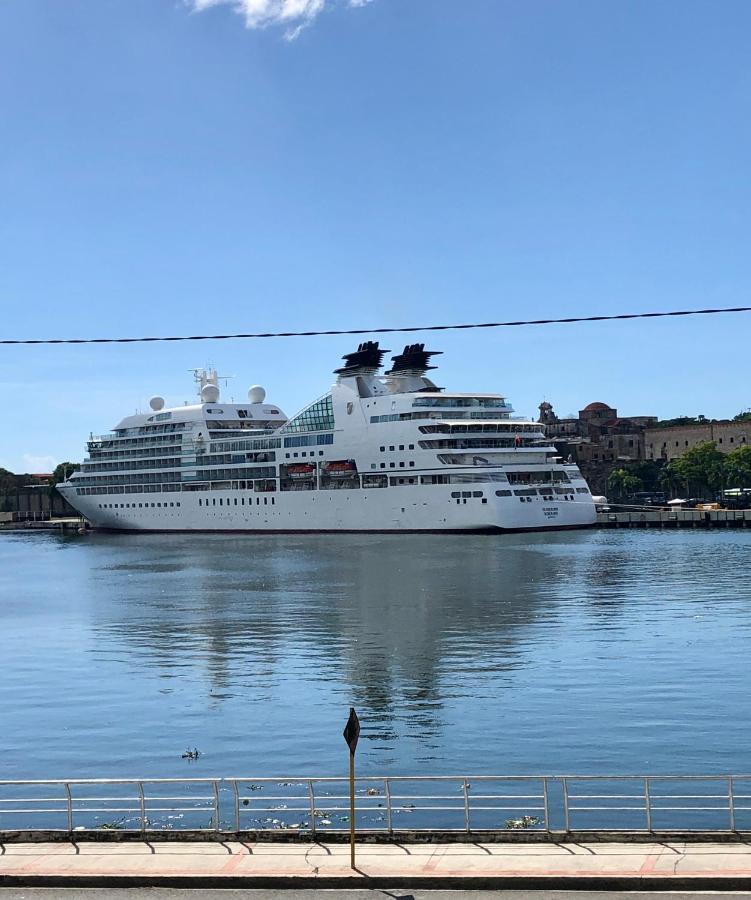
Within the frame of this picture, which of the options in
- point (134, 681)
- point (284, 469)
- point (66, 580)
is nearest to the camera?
point (134, 681)

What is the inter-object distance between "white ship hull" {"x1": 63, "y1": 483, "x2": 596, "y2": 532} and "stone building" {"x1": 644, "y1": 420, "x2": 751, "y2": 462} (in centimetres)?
7666

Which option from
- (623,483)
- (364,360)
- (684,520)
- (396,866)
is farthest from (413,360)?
(396,866)

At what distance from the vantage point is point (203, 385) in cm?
13900

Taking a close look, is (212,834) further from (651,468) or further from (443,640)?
(651,468)

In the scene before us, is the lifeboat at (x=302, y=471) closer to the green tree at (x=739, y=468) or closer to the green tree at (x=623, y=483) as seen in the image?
the green tree at (x=739, y=468)

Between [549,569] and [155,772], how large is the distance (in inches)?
1851

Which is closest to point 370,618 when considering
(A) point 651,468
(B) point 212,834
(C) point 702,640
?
(C) point 702,640

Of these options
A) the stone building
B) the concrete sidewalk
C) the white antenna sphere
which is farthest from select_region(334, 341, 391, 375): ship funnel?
the concrete sidewalk

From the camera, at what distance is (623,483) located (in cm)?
17212

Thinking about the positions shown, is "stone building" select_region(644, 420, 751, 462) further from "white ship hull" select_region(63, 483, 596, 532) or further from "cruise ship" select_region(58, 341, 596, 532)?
"white ship hull" select_region(63, 483, 596, 532)

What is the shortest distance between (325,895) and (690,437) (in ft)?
570

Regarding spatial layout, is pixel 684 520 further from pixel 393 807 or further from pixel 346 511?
pixel 393 807

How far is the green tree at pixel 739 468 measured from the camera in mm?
150250

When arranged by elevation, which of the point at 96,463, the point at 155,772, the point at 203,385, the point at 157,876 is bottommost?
the point at 155,772
